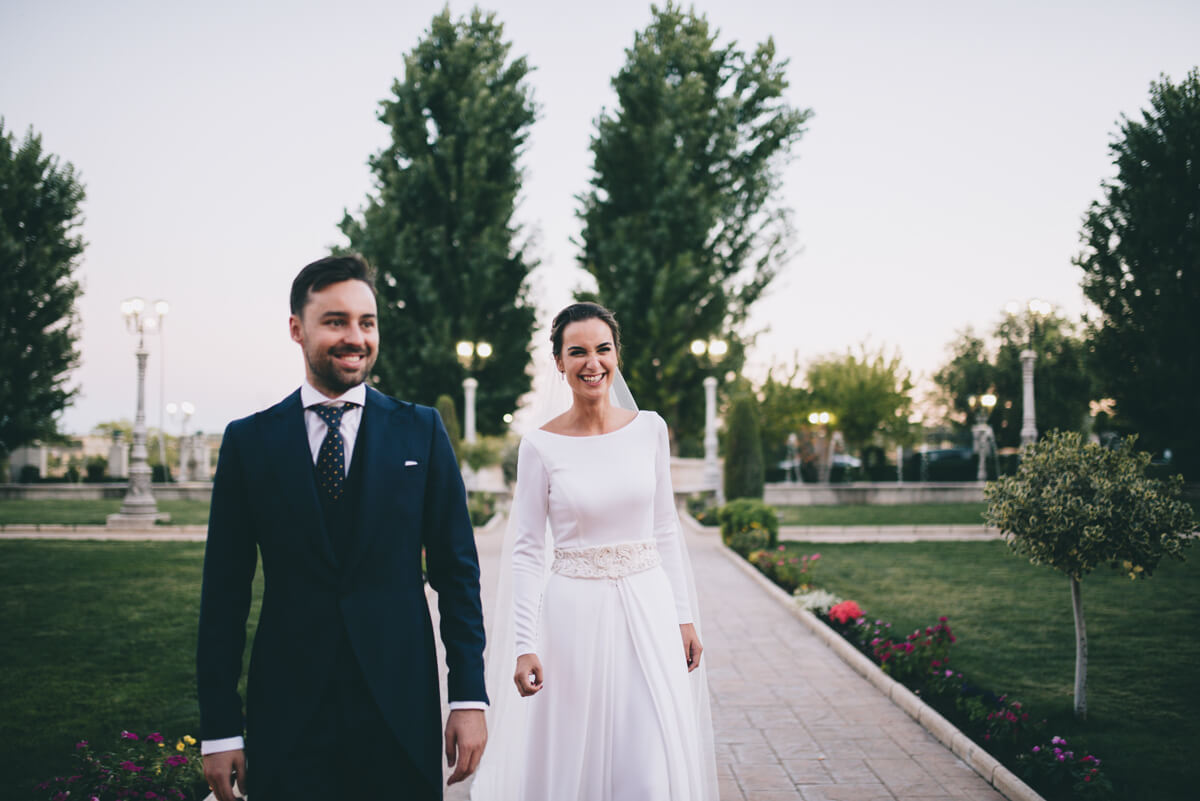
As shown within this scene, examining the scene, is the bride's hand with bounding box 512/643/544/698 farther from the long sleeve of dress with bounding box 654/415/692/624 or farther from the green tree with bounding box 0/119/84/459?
the green tree with bounding box 0/119/84/459

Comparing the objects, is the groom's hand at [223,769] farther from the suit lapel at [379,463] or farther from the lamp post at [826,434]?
the lamp post at [826,434]

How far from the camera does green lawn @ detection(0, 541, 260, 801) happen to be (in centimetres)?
577

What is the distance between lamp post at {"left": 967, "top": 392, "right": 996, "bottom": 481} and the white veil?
31.0 metres

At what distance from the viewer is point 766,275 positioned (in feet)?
104

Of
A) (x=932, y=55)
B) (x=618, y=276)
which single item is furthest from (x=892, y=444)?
(x=932, y=55)

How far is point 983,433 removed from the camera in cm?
3766

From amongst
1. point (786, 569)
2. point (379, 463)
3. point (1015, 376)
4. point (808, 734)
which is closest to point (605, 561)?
point (379, 463)

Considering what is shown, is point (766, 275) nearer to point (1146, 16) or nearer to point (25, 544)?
point (1146, 16)

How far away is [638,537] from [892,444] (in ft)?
163

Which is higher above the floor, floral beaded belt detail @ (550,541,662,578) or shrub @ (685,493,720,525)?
floral beaded belt detail @ (550,541,662,578)

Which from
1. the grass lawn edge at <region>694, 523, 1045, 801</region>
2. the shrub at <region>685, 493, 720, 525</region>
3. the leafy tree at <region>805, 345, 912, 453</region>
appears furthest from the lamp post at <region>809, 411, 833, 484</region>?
the grass lawn edge at <region>694, 523, 1045, 801</region>

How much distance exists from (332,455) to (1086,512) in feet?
16.7

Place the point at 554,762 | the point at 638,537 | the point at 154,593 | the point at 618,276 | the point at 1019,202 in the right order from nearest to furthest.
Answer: the point at 554,762
the point at 638,537
the point at 154,593
the point at 1019,202
the point at 618,276

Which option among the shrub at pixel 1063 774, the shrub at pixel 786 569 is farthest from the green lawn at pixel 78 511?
the shrub at pixel 1063 774
